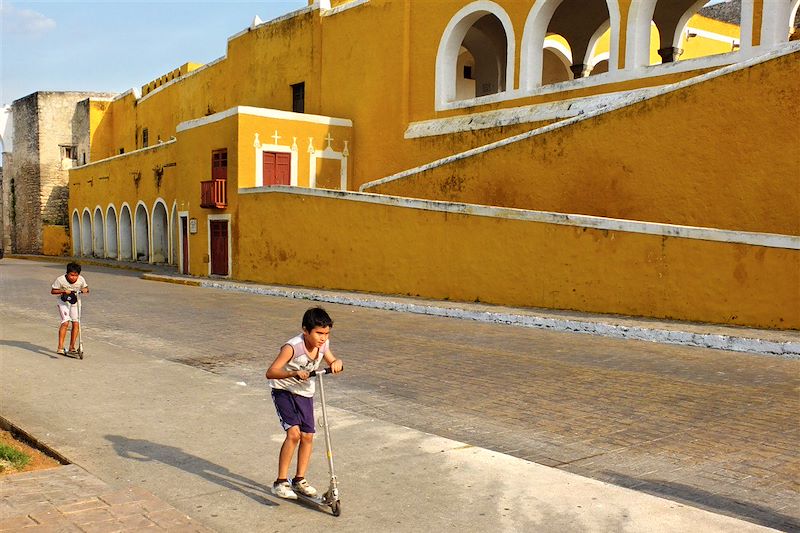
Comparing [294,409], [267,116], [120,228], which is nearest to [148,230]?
[120,228]

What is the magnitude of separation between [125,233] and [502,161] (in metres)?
26.3

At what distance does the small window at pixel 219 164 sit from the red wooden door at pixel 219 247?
152cm

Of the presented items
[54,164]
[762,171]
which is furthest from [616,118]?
[54,164]

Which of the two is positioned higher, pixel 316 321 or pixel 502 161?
pixel 502 161

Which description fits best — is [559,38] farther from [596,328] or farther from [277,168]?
[596,328]

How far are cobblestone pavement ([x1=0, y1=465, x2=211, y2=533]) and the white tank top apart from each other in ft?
2.96

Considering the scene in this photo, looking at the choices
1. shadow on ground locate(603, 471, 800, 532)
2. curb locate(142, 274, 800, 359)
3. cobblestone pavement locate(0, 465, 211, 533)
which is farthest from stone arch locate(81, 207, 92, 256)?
shadow on ground locate(603, 471, 800, 532)

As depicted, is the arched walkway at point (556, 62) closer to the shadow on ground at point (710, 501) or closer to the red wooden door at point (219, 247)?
the red wooden door at point (219, 247)

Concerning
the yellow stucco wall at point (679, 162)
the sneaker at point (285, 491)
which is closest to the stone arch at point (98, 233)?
the yellow stucco wall at point (679, 162)

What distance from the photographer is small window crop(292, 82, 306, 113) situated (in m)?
28.1

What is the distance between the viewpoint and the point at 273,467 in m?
5.06

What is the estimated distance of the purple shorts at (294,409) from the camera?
439cm

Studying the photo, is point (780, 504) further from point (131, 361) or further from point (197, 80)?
point (197, 80)

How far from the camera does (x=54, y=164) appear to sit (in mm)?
45594
